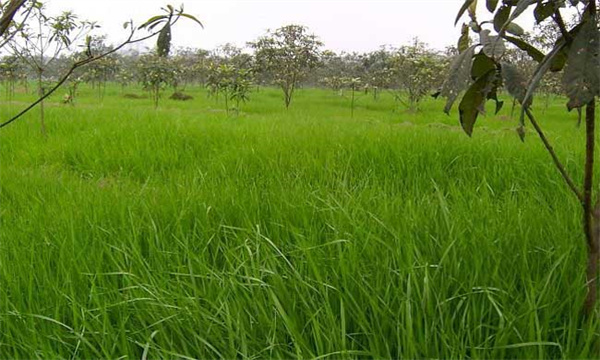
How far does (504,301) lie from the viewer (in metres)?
1.01

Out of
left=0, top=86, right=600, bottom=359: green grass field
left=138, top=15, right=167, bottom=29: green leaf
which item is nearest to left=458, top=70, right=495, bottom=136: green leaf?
left=0, top=86, right=600, bottom=359: green grass field

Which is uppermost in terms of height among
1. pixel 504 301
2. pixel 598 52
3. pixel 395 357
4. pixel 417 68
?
pixel 417 68

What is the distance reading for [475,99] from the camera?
0.87 m

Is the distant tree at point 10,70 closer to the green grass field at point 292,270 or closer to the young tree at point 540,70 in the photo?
the green grass field at point 292,270

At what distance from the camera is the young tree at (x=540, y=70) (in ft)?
2.21

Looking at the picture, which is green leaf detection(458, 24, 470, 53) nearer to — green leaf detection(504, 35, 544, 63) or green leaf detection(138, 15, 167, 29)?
green leaf detection(504, 35, 544, 63)

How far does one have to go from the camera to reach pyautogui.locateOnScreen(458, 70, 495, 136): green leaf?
0.86 m

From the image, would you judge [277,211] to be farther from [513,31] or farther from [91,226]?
[513,31]

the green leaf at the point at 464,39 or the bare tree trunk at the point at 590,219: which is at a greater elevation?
the green leaf at the point at 464,39

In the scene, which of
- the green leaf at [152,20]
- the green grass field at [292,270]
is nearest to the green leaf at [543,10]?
the green grass field at [292,270]

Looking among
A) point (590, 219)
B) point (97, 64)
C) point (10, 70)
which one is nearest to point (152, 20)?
point (590, 219)

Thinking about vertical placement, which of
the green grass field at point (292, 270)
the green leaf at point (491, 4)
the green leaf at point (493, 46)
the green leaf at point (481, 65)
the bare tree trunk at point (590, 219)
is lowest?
Answer: the green grass field at point (292, 270)

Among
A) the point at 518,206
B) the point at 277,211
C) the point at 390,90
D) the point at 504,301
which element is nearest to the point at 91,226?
the point at 277,211

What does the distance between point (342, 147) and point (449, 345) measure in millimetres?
1997
